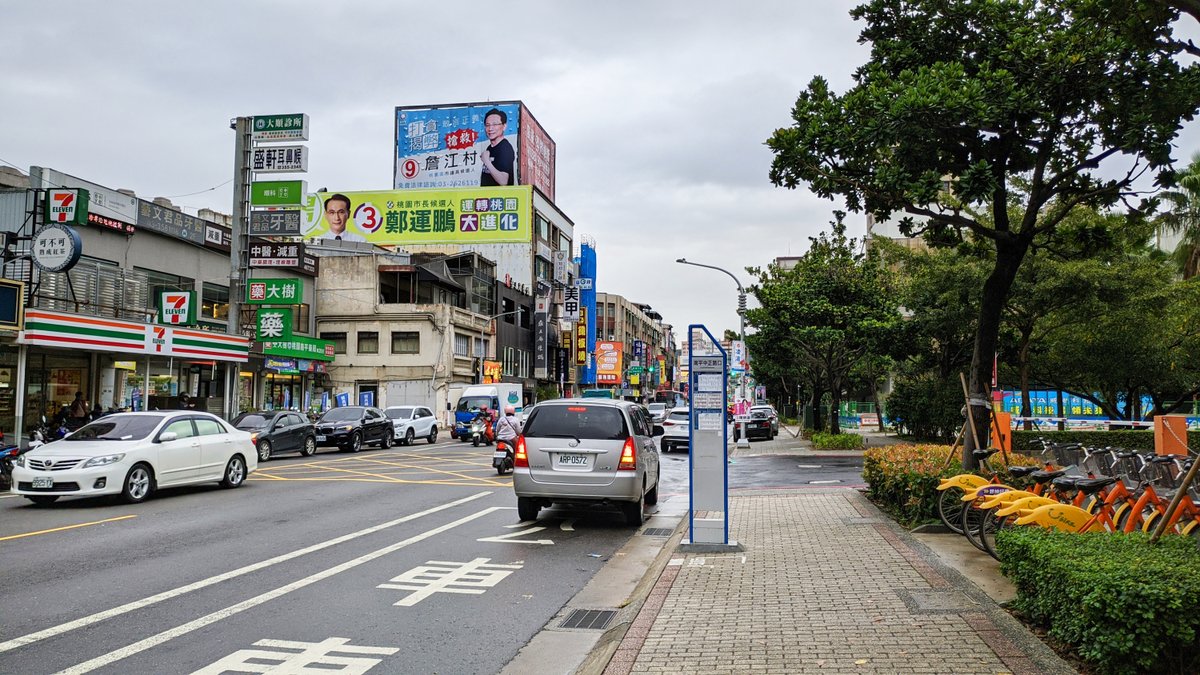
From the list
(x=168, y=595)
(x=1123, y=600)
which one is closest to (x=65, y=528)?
(x=168, y=595)

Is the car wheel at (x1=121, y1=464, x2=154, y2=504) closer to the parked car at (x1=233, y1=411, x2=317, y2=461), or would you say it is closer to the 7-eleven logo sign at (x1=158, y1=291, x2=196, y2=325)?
the parked car at (x1=233, y1=411, x2=317, y2=461)

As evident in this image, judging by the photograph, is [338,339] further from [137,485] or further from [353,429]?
[137,485]

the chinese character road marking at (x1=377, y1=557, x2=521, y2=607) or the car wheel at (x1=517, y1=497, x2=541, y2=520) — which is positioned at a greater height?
the car wheel at (x1=517, y1=497, x2=541, y2=520)

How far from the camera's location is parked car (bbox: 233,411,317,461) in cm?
2516

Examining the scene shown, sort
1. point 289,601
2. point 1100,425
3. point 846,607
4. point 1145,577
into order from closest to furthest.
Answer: point 1145,577 < point 846,607 < point 289,601 < point 1100,425

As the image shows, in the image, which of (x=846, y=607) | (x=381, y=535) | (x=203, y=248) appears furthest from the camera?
(x=203, y=248)

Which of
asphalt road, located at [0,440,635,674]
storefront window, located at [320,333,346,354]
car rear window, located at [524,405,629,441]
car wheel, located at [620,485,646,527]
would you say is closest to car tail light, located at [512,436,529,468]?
car rear window, located at [524,405,629,441]

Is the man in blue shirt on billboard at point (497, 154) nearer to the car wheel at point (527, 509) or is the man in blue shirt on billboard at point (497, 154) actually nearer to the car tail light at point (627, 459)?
the car wheel at point (527, 509)

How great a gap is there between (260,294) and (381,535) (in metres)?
27.4

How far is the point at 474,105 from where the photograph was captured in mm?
73688

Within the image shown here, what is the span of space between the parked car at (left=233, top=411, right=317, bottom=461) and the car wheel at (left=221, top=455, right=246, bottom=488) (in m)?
8.37

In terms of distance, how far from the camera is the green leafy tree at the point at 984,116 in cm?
991

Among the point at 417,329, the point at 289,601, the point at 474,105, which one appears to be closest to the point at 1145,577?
the point at 289,601

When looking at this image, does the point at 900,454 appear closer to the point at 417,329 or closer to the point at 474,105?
the point at 417,329
